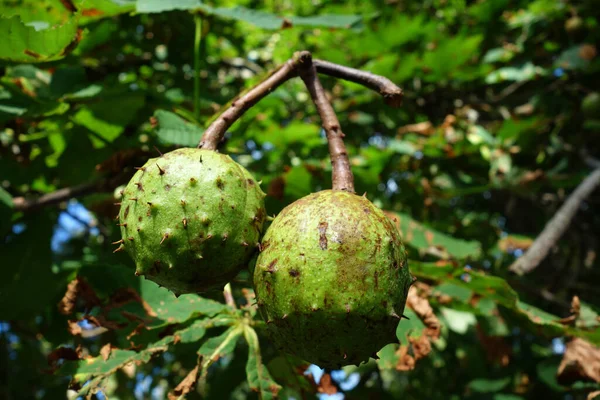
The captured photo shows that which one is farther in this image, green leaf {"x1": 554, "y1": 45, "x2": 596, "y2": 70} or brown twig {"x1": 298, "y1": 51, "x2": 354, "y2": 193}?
green leaf {"x1": 554, "y1": 45, "x2": 596, "y2": 70}

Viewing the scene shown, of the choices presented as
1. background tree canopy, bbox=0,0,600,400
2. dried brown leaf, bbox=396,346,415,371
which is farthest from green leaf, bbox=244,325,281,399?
dried brown leaf, bbox=396,346,415,371

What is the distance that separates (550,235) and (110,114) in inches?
73.7

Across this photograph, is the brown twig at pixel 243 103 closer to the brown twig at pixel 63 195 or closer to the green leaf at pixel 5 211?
the brown twig at pixel 63 195

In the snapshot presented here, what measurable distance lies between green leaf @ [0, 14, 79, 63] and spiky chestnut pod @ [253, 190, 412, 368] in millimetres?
1060

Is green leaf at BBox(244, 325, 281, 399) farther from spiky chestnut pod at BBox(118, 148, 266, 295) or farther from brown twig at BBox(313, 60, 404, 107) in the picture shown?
brown twig at BBox(313, 60, 404, 107)

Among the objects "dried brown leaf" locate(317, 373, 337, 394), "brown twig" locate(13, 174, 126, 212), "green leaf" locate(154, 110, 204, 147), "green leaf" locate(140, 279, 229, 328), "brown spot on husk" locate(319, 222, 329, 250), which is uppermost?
"brown spot on husk" locate(319, 222, 329, 250)

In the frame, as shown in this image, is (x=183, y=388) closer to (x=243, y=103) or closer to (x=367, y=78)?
(x=243, y=103)

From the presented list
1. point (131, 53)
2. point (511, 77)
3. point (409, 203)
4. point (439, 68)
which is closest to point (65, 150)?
point (131, 53)

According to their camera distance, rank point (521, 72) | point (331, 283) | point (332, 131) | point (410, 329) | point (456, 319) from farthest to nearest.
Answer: point (521, 72)
point (456, 319)
point (410, 329)
point (332, 131)
point (331, 283)

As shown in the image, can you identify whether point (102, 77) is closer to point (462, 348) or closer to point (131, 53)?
point (131, 53)

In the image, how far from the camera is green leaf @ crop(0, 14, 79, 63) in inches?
62.5

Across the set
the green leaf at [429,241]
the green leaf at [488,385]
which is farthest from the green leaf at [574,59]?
the green leaf at [488,385]

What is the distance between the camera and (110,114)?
6.67 ft

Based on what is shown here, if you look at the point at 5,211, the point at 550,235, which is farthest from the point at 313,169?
the point at 5,211
